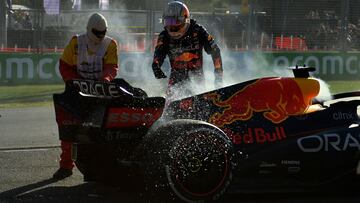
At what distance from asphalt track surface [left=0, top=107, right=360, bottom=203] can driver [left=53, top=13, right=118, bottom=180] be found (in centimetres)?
20

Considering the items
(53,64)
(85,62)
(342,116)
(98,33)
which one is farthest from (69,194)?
(53,64)

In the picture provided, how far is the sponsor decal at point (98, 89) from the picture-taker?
16.7 ft

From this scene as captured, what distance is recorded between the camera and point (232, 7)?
19484mm

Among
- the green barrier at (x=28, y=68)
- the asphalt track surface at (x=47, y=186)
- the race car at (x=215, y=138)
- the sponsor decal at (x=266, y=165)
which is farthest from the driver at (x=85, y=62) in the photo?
the green barrier at (x=28, y=68)

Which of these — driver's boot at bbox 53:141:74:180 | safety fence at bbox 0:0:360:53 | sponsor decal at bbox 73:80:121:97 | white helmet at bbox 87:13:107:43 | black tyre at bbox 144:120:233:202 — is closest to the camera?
black tyre at bbox 144:120:233:202

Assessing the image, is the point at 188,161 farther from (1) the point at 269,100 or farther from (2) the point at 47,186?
(2) the point at 47,186

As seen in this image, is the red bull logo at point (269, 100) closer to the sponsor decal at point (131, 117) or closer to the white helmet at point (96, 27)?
the sponsor decal at point (131, 117)

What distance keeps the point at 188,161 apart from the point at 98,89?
87 cm

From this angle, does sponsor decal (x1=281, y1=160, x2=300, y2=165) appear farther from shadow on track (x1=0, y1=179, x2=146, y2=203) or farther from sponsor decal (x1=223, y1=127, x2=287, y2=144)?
shadow on track (x1=0, y1=179, x2=146, y2=203)

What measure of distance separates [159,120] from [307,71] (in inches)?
56.0

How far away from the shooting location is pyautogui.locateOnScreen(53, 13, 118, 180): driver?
639 centimetres

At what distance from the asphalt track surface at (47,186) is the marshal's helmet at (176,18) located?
5.32 ft

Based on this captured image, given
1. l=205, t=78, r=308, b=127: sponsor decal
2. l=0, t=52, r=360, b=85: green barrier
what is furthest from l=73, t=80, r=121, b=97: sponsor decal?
l=0, t=52, r=360, b=85: green barrier

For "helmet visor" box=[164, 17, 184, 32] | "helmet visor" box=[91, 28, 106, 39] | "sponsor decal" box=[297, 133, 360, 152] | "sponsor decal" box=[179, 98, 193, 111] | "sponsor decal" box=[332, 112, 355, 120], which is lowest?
"sponsor decal" box=[297, 133, 360, 152]
